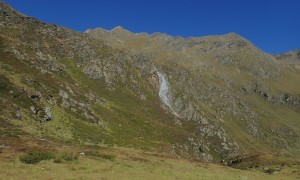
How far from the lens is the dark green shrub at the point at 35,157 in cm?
3844

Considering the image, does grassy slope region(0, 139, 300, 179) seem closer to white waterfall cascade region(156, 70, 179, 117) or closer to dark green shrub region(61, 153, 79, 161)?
dark green shrub region(61, 153, 79, 161)

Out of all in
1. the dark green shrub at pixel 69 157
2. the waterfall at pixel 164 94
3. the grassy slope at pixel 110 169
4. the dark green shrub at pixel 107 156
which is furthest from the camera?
the waterfall at pixel 164 94

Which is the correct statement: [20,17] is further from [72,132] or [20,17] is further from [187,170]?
[187,170]

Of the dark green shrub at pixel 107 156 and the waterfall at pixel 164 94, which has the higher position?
the waterfall at pixel 164 94

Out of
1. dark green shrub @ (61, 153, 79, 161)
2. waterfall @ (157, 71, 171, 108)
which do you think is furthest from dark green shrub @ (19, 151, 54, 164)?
waterfall @ (157, 71, 171, 108)

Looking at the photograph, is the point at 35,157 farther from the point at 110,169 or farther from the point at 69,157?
the point at 110,169

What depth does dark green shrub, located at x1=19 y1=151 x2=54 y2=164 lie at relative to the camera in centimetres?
3844

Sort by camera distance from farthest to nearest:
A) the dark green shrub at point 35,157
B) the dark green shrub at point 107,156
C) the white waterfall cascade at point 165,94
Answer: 1. the white waterfall cascade at point 165,94
2. the dark green shrub at point 107,156
3. the dark green shrub at point 35,157

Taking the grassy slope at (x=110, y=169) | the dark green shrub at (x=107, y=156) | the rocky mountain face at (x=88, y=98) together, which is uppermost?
the rocky mountain face at (x=88, y=98)

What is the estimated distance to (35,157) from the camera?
129 ft

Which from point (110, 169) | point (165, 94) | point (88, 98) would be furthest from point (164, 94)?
point (110, 169)

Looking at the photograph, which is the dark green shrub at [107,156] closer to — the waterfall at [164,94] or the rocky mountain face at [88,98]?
the rocky mountain face at [88,98]

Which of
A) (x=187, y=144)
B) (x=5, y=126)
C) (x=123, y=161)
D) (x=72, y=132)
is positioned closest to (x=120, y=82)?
(x=187, y=144)

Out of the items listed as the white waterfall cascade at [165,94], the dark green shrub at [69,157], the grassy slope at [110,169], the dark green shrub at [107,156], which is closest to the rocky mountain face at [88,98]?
the white waterfall cascade at [165,94]
